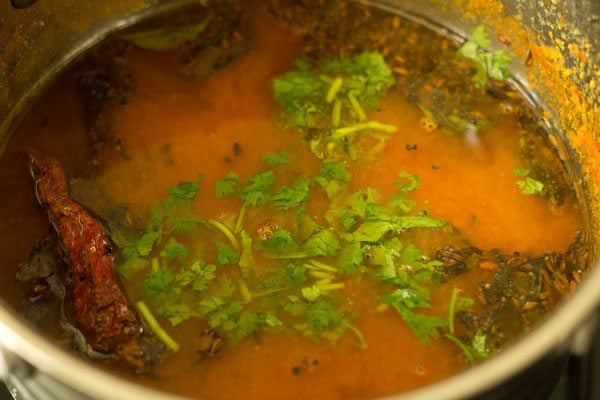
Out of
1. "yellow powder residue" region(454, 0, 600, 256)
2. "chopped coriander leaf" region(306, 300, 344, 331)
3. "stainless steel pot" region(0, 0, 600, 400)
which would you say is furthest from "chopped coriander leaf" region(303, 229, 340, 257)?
"yellow powder residue" region(454, 0, 600, 256)

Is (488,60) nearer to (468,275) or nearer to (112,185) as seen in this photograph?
(468,275)

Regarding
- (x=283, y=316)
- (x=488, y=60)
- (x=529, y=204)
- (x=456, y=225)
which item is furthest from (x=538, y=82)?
(x=283, y=316)

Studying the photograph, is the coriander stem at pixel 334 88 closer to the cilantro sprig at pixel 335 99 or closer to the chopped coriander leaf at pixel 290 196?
the cilantro sprig at pixel 335 99

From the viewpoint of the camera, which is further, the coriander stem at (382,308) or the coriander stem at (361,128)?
the coriander stem at (361,128)

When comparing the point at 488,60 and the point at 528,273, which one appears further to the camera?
the point at 488,60

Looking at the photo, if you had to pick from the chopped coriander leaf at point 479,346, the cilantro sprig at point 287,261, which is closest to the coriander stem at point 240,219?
the cilantro sprig at point 287,261

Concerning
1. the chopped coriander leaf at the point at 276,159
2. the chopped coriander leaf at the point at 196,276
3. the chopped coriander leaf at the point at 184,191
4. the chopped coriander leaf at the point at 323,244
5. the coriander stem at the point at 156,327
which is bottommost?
the coriander stem at the point at 156,327
